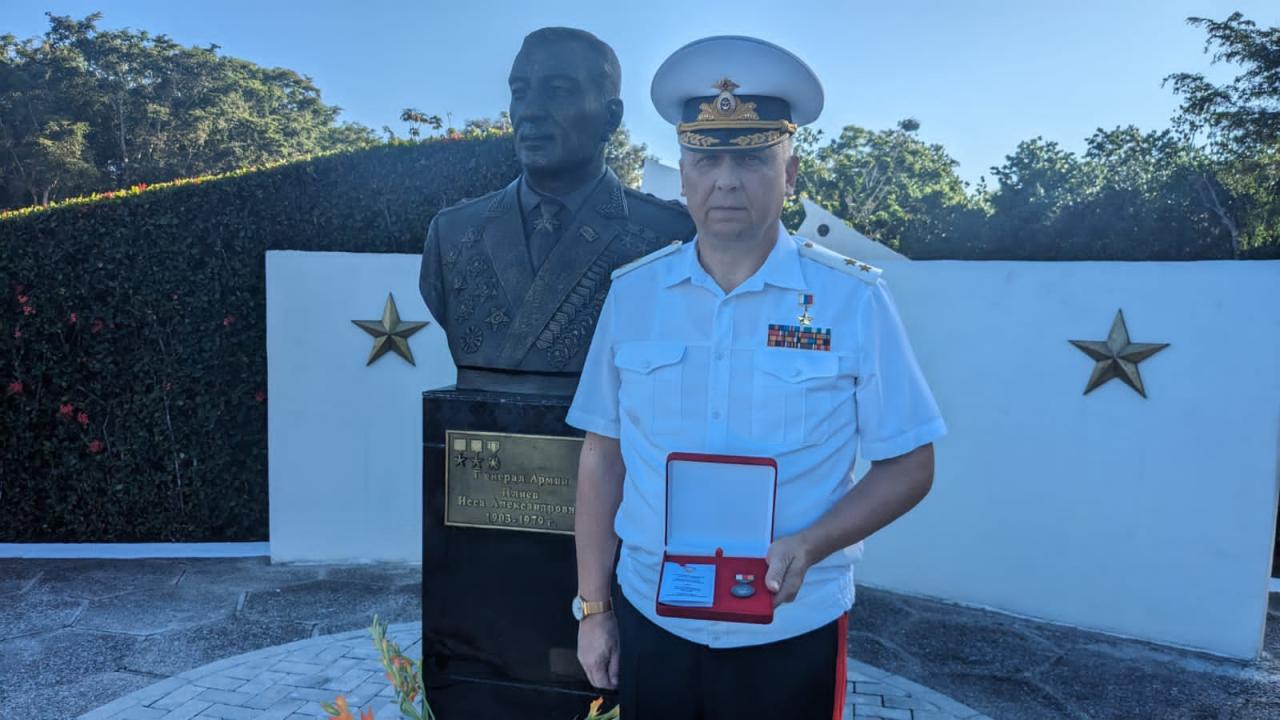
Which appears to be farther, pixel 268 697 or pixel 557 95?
pixel 268 697

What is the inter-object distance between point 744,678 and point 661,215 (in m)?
1.60

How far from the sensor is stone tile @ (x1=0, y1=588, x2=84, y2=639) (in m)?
4.34

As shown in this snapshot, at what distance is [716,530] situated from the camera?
4.76 ft

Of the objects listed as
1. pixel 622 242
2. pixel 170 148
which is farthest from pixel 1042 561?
pixel 170 148

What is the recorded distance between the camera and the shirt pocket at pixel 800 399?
1523mm

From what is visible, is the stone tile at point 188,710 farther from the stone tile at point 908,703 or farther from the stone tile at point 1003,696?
the stone tile at point 1003,696

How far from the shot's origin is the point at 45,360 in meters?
5.66

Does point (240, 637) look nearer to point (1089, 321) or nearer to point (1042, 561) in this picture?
point (1042, 561)

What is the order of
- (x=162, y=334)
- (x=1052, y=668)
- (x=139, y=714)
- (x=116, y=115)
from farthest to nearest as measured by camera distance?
1. (x=116, y=115)
2. (x=162, y=334)
3. (x=1052, y=668)
4. (x=139, y=714)

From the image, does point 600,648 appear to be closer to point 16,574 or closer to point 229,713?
point 229,713

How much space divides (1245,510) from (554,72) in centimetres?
405

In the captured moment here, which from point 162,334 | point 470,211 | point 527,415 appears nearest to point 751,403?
point 527,415

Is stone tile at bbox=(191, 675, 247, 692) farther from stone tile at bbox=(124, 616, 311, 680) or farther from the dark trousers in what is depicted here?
the dark trousers

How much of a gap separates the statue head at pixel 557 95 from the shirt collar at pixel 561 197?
0.11 m
